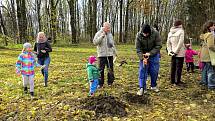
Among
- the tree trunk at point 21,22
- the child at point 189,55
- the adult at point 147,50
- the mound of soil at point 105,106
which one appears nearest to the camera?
the mound of soil at point 105,106

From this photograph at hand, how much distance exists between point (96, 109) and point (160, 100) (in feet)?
6.68

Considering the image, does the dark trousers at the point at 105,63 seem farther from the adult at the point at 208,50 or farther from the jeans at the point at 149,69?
the adult at the point at 208,50

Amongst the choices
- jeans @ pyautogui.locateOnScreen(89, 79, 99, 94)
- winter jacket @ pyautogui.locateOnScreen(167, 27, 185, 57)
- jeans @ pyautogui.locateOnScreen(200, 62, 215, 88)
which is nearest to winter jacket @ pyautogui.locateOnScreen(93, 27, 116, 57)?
jeans @ pyautogui.locateOnScreen(89, 79, 99, 94)

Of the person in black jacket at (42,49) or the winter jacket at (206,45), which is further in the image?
the person in black jacket at (42,49)

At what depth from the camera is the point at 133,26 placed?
66.3 metres

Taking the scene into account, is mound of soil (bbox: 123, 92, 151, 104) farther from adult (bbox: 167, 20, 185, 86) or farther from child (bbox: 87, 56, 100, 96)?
adult (bbox: 167, 20, 185, 86)

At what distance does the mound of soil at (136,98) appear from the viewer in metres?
8.74

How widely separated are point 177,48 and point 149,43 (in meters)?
1.25

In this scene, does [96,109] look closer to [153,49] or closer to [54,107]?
[54,107]

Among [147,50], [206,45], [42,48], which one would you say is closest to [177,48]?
[206,45]

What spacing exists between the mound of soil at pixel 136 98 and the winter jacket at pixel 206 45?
2.53 metres

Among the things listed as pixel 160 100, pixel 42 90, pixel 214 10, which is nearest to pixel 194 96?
pixel 160 100

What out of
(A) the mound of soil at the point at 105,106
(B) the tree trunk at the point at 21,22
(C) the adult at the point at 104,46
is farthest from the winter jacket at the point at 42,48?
(B) the tree trunk at the point at 21,22

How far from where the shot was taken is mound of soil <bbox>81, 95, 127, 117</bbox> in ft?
25.5
